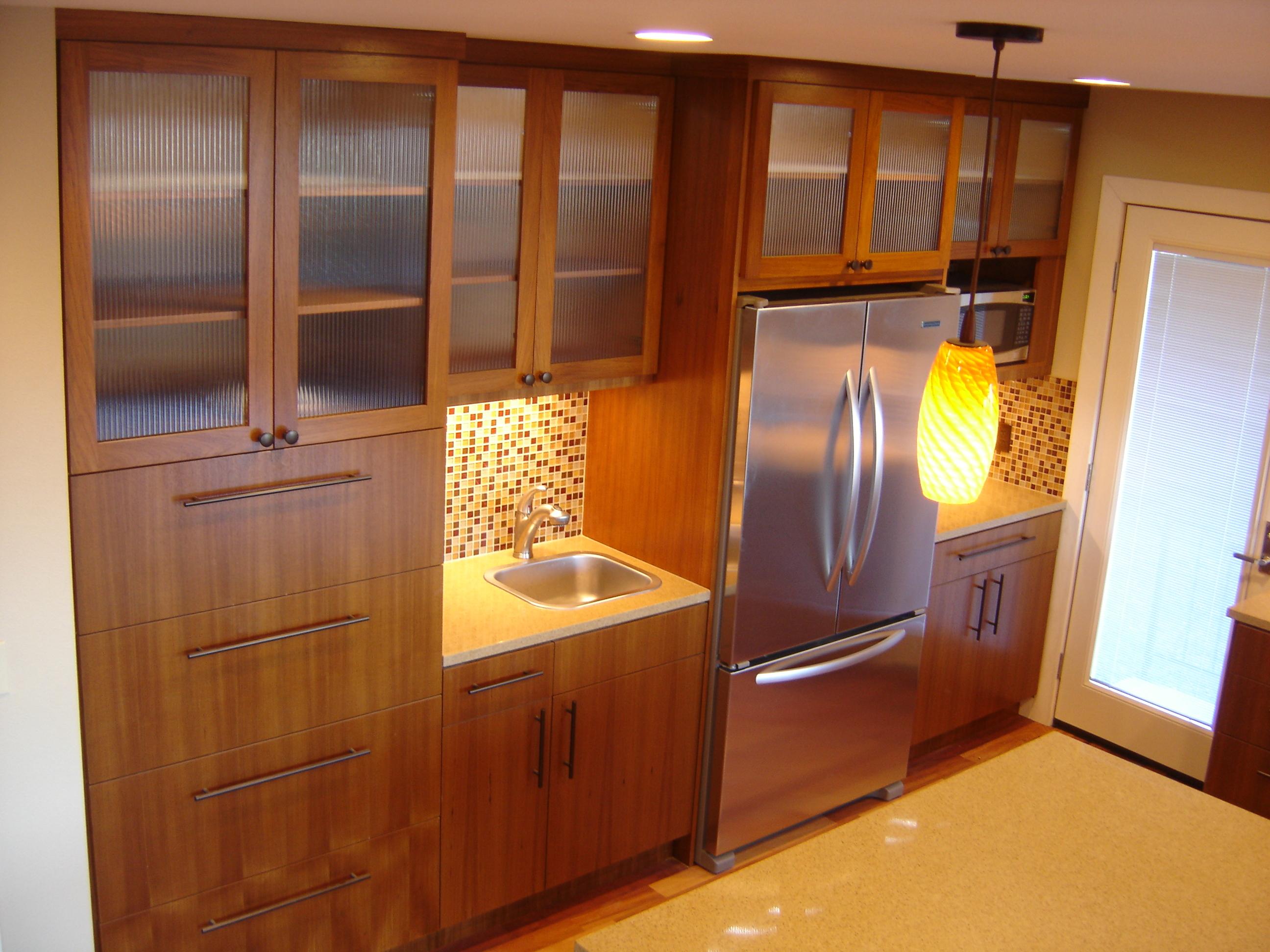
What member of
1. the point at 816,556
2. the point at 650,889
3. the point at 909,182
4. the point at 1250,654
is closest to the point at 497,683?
the point at 650,889

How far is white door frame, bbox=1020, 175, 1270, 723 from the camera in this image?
3998 millimetres

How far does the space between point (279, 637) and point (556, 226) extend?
4.01ft

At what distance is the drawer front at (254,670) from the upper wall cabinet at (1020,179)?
7.10 feet

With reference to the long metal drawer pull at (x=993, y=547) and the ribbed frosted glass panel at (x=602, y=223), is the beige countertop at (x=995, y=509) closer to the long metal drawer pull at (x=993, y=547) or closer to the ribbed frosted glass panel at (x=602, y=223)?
the long metal drawer pull at (x=993, y=547)

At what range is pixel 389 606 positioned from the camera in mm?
2883

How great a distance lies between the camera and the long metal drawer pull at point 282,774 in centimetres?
269

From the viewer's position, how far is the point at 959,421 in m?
1.96

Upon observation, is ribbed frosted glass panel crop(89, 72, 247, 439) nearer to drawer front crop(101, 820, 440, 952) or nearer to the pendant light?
drawer front crop(101, 820, 440, 952)

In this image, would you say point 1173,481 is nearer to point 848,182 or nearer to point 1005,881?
point 848,182

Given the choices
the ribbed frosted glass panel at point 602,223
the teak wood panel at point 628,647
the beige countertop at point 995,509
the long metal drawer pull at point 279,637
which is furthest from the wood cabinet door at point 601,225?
the beige countertop at point 995,509

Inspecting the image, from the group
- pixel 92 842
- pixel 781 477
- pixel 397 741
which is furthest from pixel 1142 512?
pixel 92 842

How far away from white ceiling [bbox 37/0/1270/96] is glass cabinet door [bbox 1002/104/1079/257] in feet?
4.18

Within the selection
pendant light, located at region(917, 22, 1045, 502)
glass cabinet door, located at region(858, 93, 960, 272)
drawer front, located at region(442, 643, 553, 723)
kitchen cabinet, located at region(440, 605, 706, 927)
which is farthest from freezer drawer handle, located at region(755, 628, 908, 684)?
pendant light, located at region(917, 22, 1045, 502)

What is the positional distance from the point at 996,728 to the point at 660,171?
2594 mm
